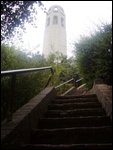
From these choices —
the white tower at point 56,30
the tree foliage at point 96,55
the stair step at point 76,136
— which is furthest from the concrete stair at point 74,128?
the white tower at point 56,30

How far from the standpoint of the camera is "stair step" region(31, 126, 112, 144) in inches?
158

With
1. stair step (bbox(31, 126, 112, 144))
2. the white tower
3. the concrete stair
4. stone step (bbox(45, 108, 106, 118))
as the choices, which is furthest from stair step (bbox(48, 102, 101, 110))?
the white tower

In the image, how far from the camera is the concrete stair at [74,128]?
363 centimetres

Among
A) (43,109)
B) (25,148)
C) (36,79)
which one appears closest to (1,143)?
(25,148)

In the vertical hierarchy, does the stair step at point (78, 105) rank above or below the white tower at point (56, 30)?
below

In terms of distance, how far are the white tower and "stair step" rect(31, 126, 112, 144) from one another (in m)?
41.5

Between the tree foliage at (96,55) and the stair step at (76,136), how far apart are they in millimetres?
2632

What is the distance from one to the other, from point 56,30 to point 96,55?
42384mm

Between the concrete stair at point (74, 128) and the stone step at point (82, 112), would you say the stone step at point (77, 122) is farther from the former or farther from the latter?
the stone step at point (82, 112)

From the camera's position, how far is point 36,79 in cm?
694

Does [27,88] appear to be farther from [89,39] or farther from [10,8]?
[89,39]

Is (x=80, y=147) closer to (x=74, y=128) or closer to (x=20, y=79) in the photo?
(x=74, y=128)

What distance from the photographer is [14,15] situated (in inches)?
207

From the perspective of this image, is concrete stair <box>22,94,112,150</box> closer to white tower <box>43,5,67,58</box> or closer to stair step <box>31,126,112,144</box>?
stair step <box>31,126,112,144</box>
